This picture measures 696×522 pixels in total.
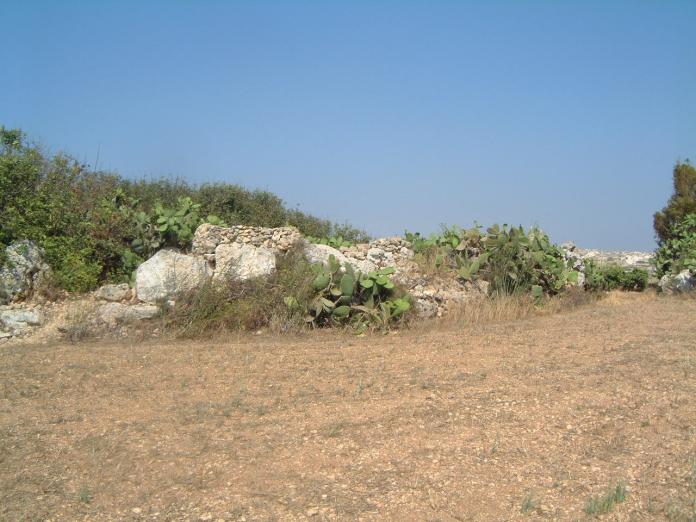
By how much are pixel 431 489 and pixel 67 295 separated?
289 inches

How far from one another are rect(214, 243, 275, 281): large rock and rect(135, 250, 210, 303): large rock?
316 mm

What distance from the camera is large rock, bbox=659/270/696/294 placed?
13.1m

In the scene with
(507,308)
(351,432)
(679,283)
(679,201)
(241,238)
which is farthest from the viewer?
(679,201)

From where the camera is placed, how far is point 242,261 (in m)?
9.77

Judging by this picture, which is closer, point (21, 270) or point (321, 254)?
point (21, 270)

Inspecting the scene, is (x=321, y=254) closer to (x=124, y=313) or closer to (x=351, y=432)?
(x=124, y=313)

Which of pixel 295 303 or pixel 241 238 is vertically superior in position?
pixel 241 238

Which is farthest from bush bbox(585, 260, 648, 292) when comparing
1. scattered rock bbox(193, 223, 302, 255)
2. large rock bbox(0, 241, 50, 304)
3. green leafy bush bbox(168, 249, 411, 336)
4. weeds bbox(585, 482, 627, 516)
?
large rock bbox(0, 241, 50, 304)

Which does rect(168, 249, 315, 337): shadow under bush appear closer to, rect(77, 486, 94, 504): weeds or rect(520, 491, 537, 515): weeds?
rect(77, 486, 94, 504): weeds

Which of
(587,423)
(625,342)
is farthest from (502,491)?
(625,342)

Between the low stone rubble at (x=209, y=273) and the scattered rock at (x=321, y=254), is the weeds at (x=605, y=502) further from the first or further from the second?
the scattered rock at (x=321, y=254)

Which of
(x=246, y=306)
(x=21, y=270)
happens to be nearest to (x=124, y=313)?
(x=246, y=306)

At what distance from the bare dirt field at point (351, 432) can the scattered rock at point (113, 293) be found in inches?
75.3

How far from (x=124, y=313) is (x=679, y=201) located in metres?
16.5
